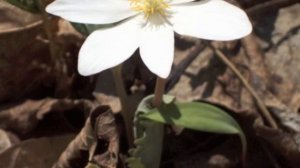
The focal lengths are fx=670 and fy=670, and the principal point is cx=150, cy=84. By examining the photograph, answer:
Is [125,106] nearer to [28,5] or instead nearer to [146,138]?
[146,138]

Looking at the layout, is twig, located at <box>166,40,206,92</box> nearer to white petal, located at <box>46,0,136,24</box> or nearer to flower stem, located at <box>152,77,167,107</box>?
flower stem, located at <box>152,77,167,107</box>

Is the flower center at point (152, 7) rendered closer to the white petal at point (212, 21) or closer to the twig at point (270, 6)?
the white petal at point (212, 21)

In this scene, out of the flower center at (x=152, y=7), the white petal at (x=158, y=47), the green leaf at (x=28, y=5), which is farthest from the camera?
the green leaf at (x=28, y=5)

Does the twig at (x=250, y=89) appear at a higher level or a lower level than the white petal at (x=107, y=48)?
lower

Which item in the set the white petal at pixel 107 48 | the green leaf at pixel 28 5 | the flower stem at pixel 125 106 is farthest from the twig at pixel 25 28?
the white petal at pixel 107 48

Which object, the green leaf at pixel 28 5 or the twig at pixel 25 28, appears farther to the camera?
the twig at pixel 25 28

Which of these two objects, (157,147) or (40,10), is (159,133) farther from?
(40,10)
